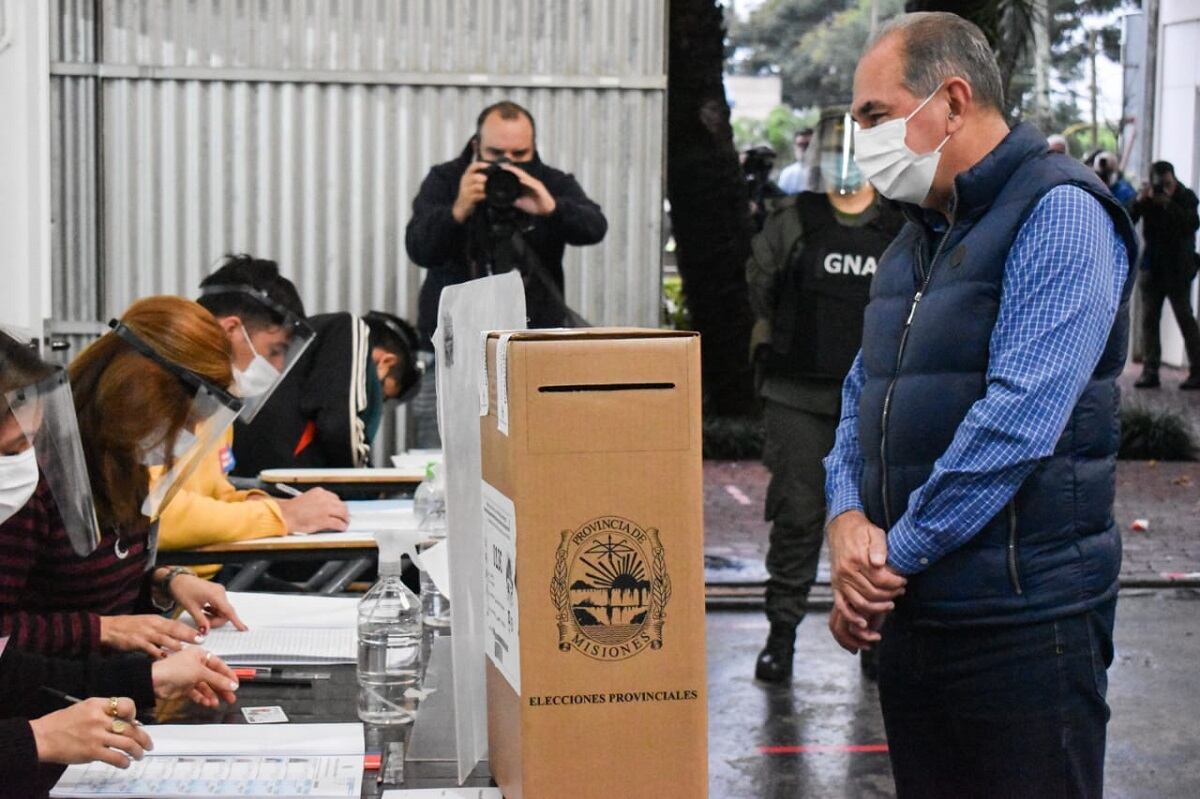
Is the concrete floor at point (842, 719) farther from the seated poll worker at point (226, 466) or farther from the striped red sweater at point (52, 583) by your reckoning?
the striped red sweater at point (52, 583)

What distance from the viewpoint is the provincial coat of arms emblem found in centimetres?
199

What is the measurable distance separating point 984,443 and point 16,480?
4.96ft

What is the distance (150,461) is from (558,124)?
460 centimetres

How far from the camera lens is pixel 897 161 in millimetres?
2781

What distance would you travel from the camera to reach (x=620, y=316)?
7.53 m

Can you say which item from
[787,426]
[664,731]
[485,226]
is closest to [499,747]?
[664,731]

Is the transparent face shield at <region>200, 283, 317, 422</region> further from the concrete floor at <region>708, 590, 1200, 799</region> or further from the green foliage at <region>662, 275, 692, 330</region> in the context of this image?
the green foliage at <region>662, 275, 692, 330</region>

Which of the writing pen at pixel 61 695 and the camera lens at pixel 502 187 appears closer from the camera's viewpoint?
the writing pen at pixel 61 695

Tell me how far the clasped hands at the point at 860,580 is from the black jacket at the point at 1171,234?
Result: 13.0 meters

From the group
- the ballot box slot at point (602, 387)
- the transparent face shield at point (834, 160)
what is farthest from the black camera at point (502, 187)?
the ballot box slot at point (602, 387)

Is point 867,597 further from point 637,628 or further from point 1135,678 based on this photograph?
point 1135,678

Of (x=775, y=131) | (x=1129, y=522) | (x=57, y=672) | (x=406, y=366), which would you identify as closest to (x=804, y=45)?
(x=775, y=131)

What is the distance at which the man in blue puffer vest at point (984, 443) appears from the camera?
2.50 metres

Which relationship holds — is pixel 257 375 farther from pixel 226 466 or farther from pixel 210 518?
pixel 226 466
